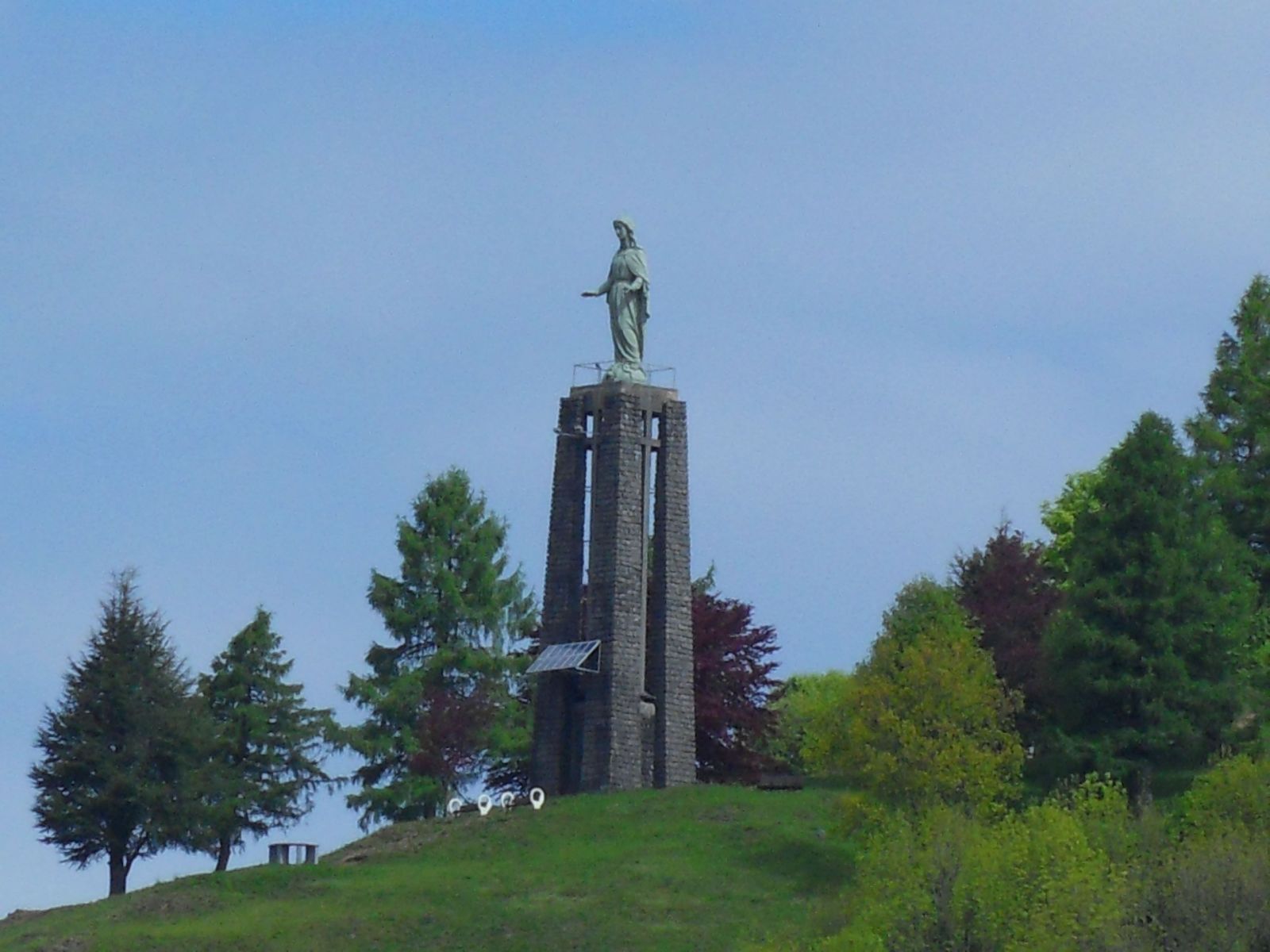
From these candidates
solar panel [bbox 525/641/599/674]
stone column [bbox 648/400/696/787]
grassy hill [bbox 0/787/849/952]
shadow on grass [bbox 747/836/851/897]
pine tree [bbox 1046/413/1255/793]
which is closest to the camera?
grassy hill [bbox 0/787/849/952]

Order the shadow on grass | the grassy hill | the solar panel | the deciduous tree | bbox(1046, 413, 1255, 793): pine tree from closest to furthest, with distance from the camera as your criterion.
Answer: the grassy hill
the shadow on grass
the deciduous tree
bbox(1046, 413, 1255, 793): pine tree
the solar panel

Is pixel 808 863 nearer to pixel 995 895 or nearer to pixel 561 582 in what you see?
→ pixel 995 895

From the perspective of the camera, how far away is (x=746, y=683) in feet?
272

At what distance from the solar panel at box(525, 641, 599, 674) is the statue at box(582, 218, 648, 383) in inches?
300

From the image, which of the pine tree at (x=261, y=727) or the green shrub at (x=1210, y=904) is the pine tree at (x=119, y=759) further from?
the green shrub at (x=1210, y=904)

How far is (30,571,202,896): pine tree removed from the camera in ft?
234

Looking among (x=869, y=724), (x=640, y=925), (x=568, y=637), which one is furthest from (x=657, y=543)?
(x=640, y=925)

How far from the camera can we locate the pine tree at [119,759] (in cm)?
7119

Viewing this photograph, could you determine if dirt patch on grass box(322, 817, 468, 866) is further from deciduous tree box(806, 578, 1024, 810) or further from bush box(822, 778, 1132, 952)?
bush box(822, 778, 1132, 952)

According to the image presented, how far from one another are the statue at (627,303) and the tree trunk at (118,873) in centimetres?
1854

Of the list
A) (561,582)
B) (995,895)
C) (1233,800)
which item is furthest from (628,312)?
(995,895)

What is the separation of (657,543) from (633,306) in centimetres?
677

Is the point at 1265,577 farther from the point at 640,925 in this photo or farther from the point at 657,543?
the point at 640,925

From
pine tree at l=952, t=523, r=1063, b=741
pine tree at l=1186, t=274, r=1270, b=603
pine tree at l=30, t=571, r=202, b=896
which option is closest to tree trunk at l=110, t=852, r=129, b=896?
pine tree at l=30, t=571, r=202, b=896
